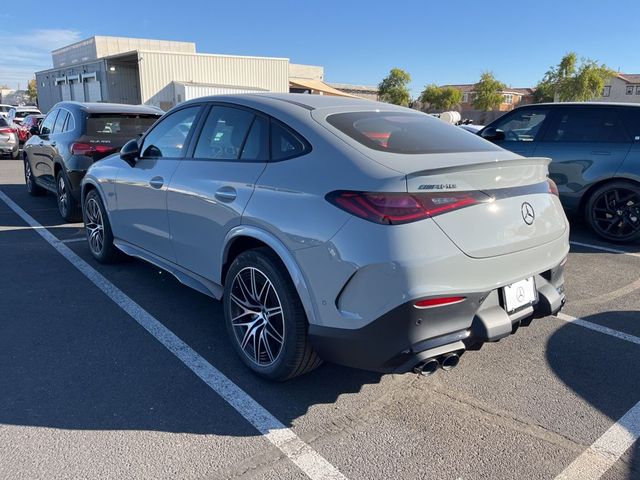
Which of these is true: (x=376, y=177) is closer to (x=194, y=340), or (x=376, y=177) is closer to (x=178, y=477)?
(x=178, y=477)

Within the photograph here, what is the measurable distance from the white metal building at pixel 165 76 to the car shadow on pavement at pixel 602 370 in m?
32.1

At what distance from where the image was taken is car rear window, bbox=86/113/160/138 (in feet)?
22.2

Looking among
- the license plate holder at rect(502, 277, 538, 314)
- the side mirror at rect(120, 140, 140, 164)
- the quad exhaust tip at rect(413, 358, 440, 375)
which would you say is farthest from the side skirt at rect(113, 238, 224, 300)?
the license plate holder at rect(502, 277, 538, 314)

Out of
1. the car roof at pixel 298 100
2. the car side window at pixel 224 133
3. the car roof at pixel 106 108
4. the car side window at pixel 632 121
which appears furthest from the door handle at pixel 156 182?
the car side window at pixel 632 121

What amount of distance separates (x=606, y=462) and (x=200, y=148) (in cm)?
308

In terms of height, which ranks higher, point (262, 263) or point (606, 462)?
point (262, 263)

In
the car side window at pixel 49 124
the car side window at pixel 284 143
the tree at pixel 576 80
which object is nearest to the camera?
the car side window at pixel 284 143

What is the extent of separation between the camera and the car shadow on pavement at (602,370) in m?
2.63

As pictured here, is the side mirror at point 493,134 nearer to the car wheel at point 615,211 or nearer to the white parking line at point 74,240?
the car wheel at point 615,211

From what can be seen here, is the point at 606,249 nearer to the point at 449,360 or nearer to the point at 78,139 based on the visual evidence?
the point at 449,360

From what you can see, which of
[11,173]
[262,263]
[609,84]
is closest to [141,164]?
[262,263]

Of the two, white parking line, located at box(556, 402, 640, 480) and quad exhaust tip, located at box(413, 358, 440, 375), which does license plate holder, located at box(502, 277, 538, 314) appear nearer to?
quad exhaust tip, located at box(413, 358, 440, 375)

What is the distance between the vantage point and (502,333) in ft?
8.18

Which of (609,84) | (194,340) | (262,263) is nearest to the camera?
(262,263)
